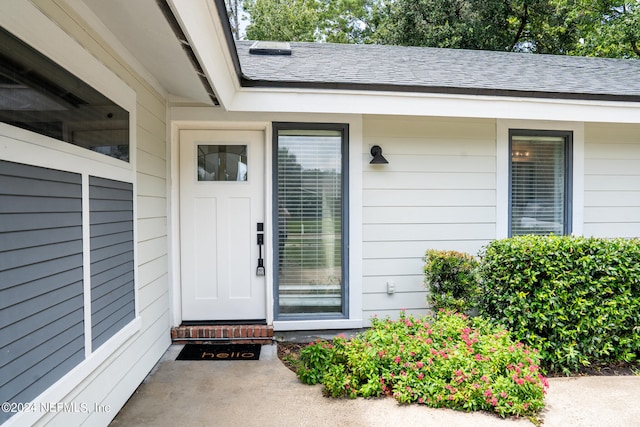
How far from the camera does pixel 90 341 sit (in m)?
2.00

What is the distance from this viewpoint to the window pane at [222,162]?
3754 millimetres

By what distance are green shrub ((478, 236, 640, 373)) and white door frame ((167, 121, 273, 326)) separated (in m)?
2.12

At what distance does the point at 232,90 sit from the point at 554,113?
3156mm

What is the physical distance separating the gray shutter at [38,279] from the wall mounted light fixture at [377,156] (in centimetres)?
264

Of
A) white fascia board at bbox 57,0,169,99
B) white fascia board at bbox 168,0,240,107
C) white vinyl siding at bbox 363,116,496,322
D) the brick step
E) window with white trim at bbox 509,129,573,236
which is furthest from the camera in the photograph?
window with white trim at bbox 509,129,573,236

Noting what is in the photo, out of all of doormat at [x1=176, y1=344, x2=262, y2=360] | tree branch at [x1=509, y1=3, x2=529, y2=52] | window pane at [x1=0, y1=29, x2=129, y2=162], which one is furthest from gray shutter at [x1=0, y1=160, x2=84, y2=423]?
tree branch at [x1=509, y1=3, x2=529, y2=52]

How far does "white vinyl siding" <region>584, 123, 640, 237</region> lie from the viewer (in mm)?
4207

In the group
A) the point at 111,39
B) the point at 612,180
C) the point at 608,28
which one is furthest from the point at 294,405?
the point at 608,28

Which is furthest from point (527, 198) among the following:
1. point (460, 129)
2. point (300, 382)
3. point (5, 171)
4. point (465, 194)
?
point (5, 171)

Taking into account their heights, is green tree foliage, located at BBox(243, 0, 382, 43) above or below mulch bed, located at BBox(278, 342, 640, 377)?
above

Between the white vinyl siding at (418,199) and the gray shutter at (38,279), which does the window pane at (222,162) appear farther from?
the gray shutter at (38,279)

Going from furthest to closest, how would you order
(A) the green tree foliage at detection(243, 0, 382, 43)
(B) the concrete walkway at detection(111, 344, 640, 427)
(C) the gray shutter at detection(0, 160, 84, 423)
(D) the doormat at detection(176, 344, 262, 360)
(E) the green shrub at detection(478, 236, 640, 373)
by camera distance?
1. (A) the green tree foliage at detection(243, 0, 382, 43)
2. (D) the doormat at detection(176, 344, 262, 360)
3. (E) the green shrub at detection(478, 236, 640, 373)
4. (B) the concrete walkway at detection(111, 344, 640, 427)
5. (C) the gray shutter at detection(0, 160, 84, 423)

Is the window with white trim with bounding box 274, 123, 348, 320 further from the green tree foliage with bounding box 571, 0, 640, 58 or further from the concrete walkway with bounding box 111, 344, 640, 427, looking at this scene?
the green tree foliage with bounding box 571, 0, 640, 58

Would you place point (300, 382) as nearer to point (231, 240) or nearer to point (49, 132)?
point (231, 240)
